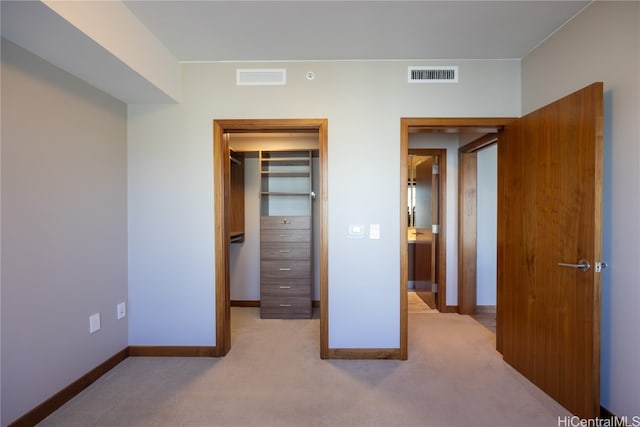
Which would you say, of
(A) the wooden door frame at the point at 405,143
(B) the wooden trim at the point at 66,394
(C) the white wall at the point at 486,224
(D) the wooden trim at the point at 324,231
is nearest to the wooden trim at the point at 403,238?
(A) the wooden door frame at the point at 405,143

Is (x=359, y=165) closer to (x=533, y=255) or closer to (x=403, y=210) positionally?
(x=403, y=210)

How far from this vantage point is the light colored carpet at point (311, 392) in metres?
1.78

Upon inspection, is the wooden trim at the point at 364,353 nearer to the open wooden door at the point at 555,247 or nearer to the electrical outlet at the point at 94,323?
the open wooden door at the point at 555,247

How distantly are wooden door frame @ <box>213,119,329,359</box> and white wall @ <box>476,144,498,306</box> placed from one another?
2319 mm

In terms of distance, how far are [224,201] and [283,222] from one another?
103 centimetres

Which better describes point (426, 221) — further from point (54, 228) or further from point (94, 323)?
point (54, 228)

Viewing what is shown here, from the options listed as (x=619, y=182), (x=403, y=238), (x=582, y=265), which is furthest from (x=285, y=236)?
(x=619, y=182)

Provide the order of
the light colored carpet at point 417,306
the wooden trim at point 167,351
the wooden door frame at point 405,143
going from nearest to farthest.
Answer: the wooden door frame at point 405,143, the wooden trim at point 167,351, the light colored carpet at point 417,306

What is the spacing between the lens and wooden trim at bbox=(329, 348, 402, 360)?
249cm

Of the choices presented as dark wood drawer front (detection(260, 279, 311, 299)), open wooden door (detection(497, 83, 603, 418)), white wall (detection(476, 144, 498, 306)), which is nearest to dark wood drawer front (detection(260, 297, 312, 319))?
dark wood drawer front (detection(260, 279, 311, 299))

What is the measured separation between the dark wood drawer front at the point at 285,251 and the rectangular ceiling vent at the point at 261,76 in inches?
72.2

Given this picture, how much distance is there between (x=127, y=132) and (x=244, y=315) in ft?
7.89

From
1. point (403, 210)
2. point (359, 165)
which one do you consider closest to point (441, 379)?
point (403, 210)

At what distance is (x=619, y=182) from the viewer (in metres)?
1.66
